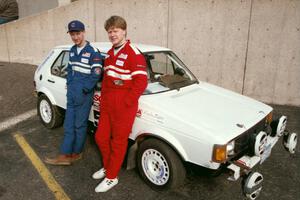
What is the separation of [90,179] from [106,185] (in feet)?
1.11

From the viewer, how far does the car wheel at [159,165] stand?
312 centimetres

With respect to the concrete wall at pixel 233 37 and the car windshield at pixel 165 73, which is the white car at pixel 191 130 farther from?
the concrete wall at pixel 233 37

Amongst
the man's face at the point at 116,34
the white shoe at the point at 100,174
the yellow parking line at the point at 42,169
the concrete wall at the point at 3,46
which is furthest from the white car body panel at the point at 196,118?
the concrete wall at the point at 3,46

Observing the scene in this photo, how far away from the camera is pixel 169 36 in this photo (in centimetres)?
759

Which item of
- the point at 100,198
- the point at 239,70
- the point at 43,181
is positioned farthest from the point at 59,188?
the point at 239,70

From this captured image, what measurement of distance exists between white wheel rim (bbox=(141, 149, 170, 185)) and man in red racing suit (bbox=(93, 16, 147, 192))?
306 millimetres

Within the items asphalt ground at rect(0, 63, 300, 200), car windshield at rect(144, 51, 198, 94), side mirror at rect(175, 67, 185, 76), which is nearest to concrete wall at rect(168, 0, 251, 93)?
asphalt ground at rect(0, 63, 300, 200)

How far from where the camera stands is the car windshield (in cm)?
380

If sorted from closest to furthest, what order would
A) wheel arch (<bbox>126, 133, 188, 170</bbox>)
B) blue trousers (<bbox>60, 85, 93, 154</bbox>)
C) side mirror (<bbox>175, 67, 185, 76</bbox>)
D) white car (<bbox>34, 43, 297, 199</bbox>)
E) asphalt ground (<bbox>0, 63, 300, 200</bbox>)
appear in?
white car (<bbox>34, 43, 297, 199</bbox>)
wheel arch (<bbox>126, 133, 188, 170</bbox>)
asphalt ground (<bbox>0, 63, 300, 200</bbox>)
blue trousers (<bbox>60, 85, 93, 154</bbox>)
side mirror (<bbox>175, 67, 185, 76</bbox>)

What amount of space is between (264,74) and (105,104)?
187 inches

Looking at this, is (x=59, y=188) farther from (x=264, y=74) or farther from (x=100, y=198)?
(x=264, y=74)

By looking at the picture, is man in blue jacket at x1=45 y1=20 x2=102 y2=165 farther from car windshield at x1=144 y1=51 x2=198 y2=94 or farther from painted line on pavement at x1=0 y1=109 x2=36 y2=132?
painted line on pavement at x1=0 y1=109 x2=36 y2=132

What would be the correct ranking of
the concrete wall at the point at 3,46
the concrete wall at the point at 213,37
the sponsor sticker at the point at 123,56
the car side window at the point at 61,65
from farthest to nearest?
the concrete wall at the point at 3,46 < the concrete wall at the point at 213,37 < the car side window at the point at 61,65 < the sponsor sticker at the point at 123,56

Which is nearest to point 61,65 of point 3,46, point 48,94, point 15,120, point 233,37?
point 48,94
